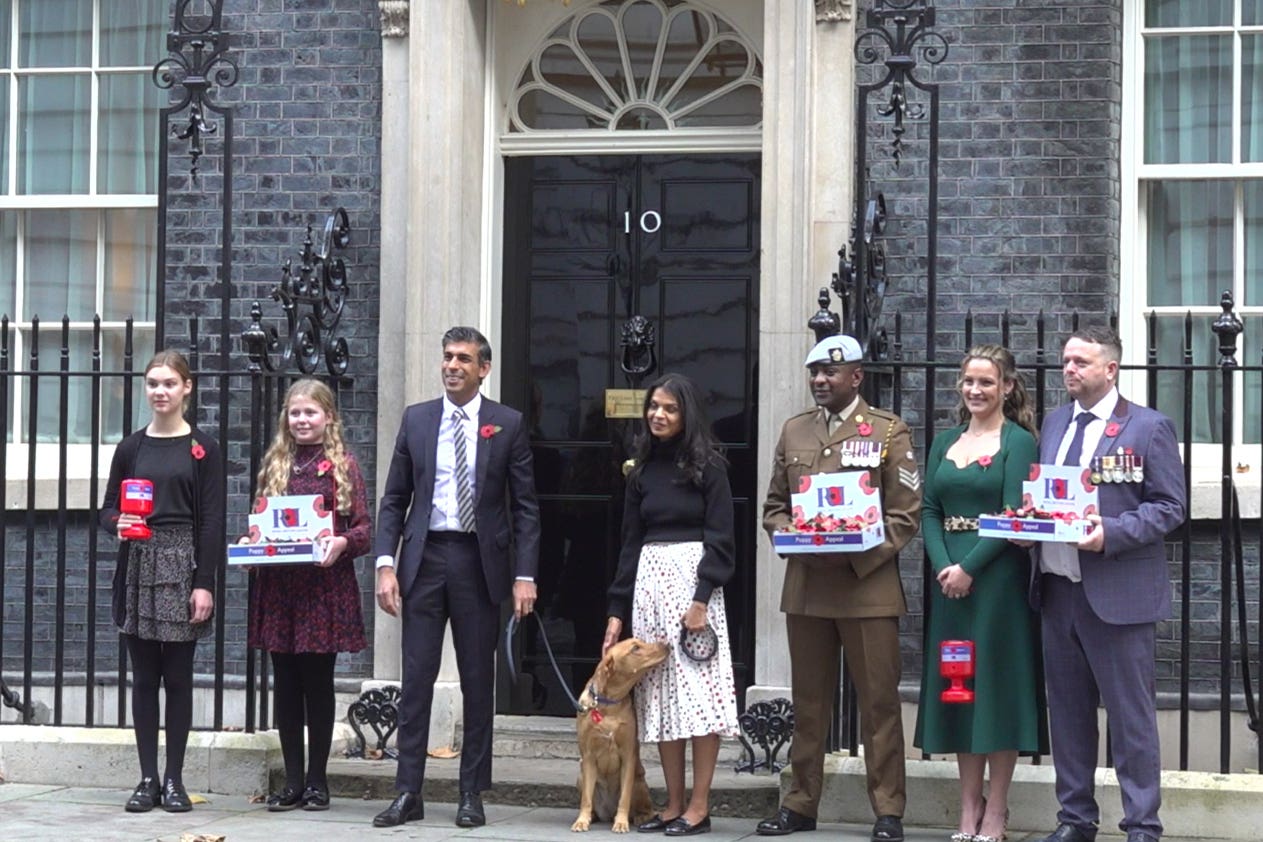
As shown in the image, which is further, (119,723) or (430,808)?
(119,723)

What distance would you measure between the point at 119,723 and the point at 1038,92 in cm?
493

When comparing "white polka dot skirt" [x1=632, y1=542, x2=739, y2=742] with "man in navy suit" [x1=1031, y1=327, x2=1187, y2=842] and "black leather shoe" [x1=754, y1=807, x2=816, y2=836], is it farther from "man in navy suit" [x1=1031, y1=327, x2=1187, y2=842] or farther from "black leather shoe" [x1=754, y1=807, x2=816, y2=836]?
"man in navy suit" [x1=1031, y1=327, x2=1187, y2=842]

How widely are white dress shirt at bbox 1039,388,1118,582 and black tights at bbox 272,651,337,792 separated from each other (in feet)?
9.32

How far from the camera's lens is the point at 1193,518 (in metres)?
9.34

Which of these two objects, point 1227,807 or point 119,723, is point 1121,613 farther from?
point 119,723

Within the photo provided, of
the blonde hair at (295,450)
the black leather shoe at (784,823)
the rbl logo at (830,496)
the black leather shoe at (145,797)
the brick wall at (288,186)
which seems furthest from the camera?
the brick wall at (288,186)

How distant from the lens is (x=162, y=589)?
8.46 meters

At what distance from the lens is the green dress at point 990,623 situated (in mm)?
7629

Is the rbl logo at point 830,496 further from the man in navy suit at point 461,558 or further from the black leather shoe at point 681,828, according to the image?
the black leather shoe at point 681,828

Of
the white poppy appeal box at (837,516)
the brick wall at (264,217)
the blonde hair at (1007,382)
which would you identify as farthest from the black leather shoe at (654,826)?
the brick wall at (264,217)

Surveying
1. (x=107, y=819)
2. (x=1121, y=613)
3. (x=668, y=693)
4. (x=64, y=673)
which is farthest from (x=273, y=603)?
(x=1121, y=613)

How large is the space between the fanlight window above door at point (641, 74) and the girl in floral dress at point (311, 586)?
2538 mm

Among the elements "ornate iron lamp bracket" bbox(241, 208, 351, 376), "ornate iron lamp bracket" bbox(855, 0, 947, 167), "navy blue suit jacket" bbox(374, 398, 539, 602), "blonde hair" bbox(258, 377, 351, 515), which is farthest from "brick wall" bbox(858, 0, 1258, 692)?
"blonde hair" bbox(258, 377, 351, 515)

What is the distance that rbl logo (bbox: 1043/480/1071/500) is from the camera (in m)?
7.32
